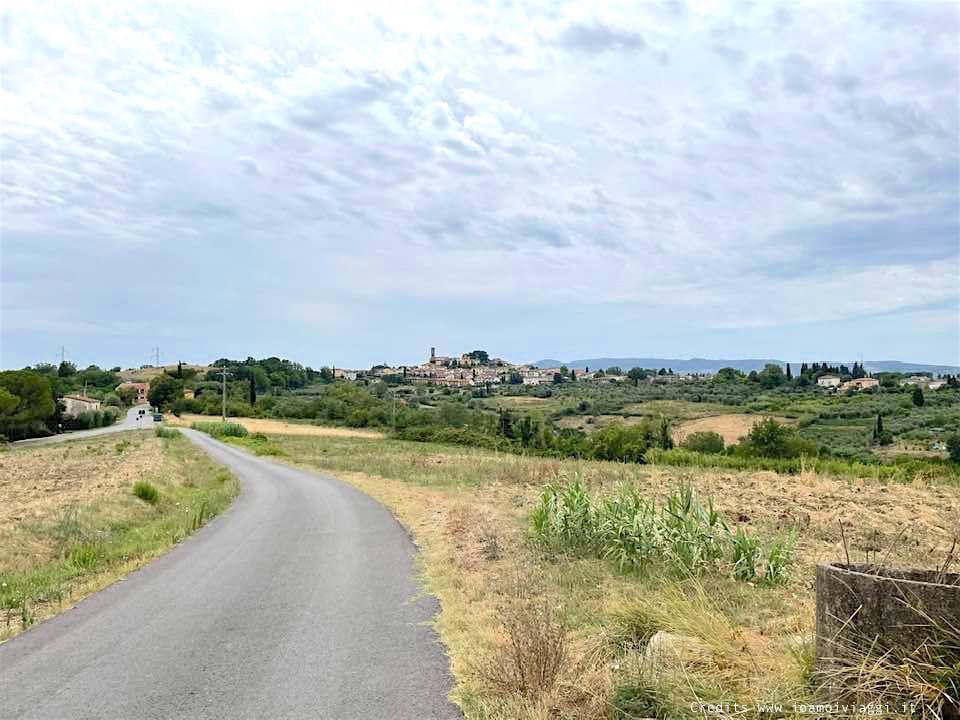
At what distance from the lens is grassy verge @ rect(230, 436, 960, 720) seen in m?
5.26

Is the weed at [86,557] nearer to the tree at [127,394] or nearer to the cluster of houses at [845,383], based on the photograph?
the cluster of houses at [845,383]

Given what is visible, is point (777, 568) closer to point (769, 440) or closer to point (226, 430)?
point (769, 440)

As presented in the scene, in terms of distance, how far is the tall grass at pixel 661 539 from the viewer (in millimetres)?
→ 9625

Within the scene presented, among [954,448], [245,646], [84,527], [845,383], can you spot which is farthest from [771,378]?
[245,646]

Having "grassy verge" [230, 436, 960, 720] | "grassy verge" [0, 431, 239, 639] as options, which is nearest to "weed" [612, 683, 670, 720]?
"grassy verge" [230, 436, 960, 720]

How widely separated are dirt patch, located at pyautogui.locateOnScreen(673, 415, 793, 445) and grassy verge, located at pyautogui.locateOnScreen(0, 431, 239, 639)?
59.9m

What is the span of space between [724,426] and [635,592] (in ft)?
281

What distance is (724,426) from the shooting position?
3521 inches

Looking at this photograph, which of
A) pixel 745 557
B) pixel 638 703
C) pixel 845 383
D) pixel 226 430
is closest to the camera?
pixel 638 703

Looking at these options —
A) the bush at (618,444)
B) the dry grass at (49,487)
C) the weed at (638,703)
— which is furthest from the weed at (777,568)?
the bush at (618,444)

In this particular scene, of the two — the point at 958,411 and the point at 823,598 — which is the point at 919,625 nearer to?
the point at 823,598

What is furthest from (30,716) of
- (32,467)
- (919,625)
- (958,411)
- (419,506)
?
(958,411)

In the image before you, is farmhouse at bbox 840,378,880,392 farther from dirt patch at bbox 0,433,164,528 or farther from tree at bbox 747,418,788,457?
dirt patch at bbox 0,433,164,528

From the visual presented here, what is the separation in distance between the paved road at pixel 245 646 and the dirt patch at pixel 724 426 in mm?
69259
